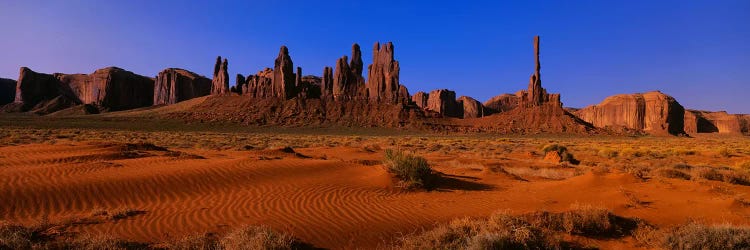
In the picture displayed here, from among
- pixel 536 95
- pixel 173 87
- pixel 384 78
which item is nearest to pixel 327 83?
pixel 384 78

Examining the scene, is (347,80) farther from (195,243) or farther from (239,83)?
(195,243)

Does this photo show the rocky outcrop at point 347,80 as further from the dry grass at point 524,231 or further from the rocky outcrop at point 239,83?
the dry grass at point 524,231

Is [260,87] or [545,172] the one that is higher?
[260,87]

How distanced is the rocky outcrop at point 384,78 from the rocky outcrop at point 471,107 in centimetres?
5312

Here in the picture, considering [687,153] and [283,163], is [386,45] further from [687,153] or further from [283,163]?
[283,163]

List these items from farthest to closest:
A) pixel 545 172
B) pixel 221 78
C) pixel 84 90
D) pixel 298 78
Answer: pixel 84 90
pixel 221 78
pixel 298 78
pixel 545 172

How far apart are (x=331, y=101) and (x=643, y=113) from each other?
3507 inches

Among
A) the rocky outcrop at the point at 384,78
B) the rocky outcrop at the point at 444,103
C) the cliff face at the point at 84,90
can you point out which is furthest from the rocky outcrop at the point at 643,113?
→ the cliff face at the point at 84,90

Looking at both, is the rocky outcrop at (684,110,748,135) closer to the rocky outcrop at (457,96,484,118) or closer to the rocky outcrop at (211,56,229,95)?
the rocky outcrop at (457,96,484,118)

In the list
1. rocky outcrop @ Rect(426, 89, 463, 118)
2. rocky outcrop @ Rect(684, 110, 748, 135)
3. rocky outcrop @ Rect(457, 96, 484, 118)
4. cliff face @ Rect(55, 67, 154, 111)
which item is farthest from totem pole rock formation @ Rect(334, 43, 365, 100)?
rocky outcrop @ Rect(684, 110, 748, 135)

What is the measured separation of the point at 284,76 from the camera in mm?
88000

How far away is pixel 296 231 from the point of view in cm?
679

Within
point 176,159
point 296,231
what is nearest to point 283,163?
point 176,159

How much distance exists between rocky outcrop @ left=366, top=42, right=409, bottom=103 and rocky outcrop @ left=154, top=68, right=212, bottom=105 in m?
58.8
